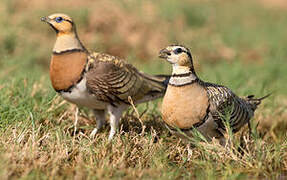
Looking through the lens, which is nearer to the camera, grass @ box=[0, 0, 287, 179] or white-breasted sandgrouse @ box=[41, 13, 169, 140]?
grass @ box=[0, 0, 287, 179]

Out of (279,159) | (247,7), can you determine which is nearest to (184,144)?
(279,159)

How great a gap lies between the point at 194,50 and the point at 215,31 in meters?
1.68

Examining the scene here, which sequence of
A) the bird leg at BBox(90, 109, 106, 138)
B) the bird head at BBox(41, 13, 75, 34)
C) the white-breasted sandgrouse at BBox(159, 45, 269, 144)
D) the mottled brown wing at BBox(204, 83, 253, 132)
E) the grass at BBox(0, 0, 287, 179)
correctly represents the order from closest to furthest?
the grass at BBox(0, 0, 287, 179), the white-breasted sandgrouse at BBox(159, 45, 269, 144), the mottled brown wing at BBox(204, 83, 253, 132), the bird head at BBox(41, 13, 75, 34), the bird leg at BBox(90, 109, 106, 138)

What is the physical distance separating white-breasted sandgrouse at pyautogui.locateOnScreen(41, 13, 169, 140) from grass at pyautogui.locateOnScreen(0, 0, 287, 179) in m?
0.31

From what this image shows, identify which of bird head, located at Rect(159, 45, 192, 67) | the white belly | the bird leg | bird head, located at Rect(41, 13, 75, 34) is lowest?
the bird leg

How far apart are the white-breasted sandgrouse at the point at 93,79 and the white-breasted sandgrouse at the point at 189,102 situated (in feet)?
2.75

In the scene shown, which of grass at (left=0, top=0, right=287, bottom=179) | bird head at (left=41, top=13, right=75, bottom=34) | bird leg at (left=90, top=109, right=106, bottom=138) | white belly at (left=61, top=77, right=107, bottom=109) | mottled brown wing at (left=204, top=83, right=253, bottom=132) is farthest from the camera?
bird leg at (left=90, top=109, right=106, bottom=138)

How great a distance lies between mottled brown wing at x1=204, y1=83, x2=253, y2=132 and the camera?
12.8ft

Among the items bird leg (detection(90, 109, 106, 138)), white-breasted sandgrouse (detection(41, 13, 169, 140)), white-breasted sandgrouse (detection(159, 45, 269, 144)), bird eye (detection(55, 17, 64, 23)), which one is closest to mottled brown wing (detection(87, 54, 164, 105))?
white-breasted sandgrouse (detection(41, 13, 169, 140))

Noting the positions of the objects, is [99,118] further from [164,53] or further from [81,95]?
[164,53]

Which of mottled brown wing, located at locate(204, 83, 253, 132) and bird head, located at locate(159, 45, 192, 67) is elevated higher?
bird head, located at locate(159, 45, 192, 67)

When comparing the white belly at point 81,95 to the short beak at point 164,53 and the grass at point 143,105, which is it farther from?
the short beak at point 164,53

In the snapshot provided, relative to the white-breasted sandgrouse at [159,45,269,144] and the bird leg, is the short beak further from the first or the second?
the bird leg

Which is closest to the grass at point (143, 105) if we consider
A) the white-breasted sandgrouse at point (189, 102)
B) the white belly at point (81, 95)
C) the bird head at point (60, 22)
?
the white-breasted sandgrouse at point (189, 102)
